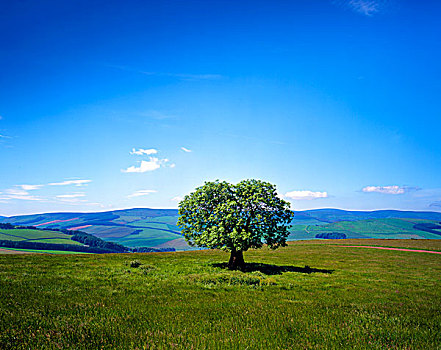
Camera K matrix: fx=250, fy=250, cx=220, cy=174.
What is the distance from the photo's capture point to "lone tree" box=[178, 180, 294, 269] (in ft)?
76.9

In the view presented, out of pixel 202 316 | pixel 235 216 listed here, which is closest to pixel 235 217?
pixel 235 216

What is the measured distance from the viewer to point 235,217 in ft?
78.6

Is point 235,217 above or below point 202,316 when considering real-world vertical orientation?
above

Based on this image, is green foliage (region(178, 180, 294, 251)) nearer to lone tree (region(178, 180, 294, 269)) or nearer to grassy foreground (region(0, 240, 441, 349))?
lone tree (region(178, 180, 294, 269))

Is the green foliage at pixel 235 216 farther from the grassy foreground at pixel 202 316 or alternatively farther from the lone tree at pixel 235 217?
the grassy foreground at pixel 202 316

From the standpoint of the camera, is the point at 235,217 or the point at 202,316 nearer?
the point at 202,316

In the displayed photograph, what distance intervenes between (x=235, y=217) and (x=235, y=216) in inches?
10.7

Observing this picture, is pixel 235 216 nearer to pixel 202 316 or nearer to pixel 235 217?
pixel 235 217

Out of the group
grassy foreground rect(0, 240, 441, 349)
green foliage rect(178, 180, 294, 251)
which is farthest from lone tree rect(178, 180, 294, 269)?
grassy foreground rect(0, 240, 441, 349)

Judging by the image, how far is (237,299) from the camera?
13.0 meters

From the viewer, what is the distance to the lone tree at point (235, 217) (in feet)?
76.9

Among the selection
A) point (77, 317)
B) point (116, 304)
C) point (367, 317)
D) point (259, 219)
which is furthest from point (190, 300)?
point (259, 219)

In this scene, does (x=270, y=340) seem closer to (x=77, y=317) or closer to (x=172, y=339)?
(x=172, y=339)

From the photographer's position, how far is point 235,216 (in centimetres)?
2423
